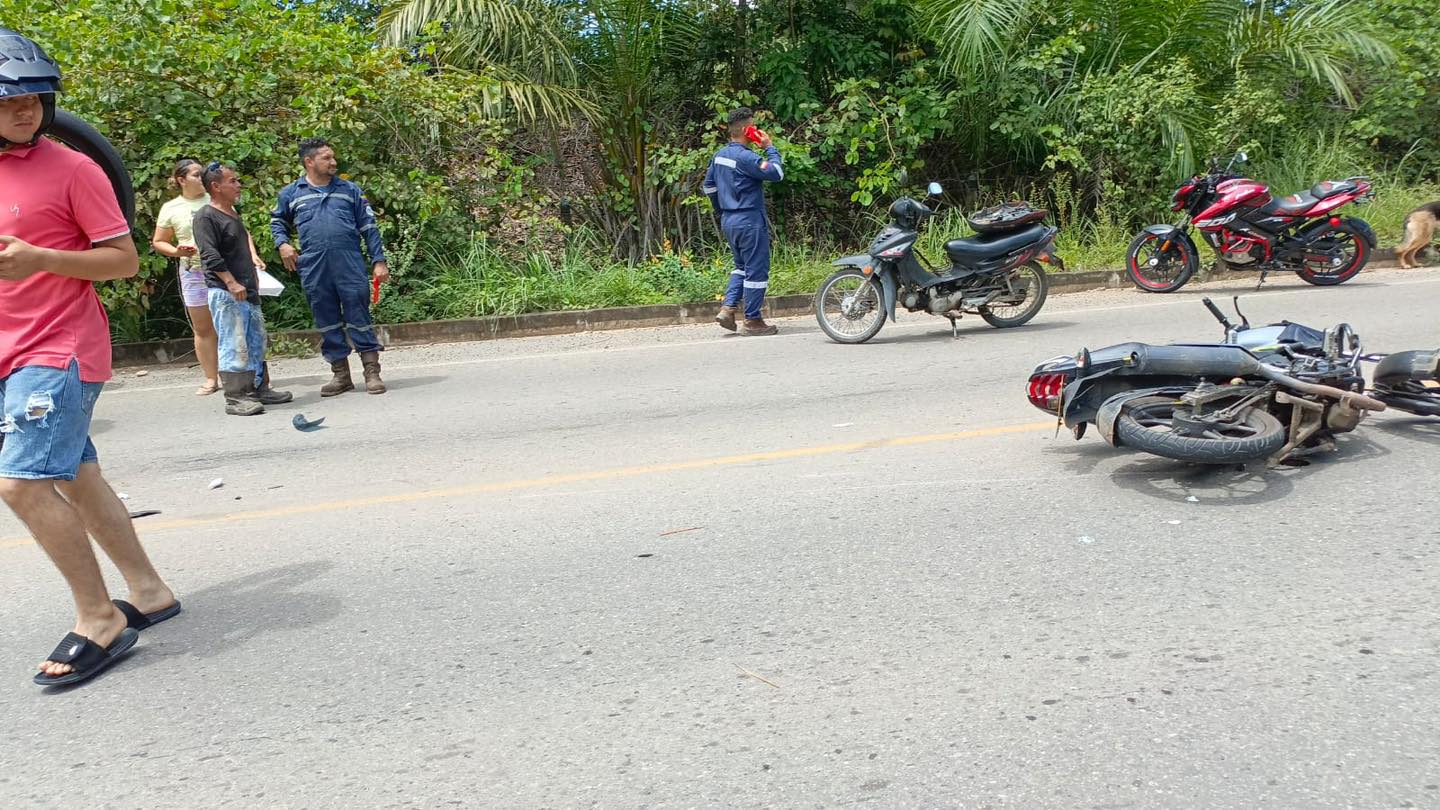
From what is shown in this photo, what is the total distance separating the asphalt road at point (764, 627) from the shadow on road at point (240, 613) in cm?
Result: 2

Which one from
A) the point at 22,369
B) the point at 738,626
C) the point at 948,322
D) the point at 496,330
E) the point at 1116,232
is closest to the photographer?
the point at 22,369

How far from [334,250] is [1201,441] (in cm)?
648

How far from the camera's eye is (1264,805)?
9.14 ft

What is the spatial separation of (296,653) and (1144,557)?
314cm

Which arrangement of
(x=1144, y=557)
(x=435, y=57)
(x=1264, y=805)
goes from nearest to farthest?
(x=1264, y=805)
(x=1144, y=557)
(x=435, y=57)

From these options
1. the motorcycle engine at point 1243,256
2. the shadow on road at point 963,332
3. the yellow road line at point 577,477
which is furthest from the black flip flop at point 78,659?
the motorcycle engine at point 1243,256

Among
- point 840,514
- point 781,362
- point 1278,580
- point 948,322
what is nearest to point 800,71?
point 948,322

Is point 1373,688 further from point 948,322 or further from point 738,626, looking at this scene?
point 948,322

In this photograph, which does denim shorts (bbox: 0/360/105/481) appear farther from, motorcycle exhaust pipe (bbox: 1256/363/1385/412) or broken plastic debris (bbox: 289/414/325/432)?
motorcycle exhaust pipe (bbox: 1256/363/1385/412)

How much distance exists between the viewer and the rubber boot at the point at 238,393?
8.45 m

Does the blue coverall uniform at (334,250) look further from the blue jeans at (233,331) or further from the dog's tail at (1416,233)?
the dog's tail at (1416,233)

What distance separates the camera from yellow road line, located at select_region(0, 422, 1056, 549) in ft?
18.9

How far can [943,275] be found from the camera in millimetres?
10188

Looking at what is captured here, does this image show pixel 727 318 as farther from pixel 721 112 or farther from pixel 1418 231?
pixel 1418 231
